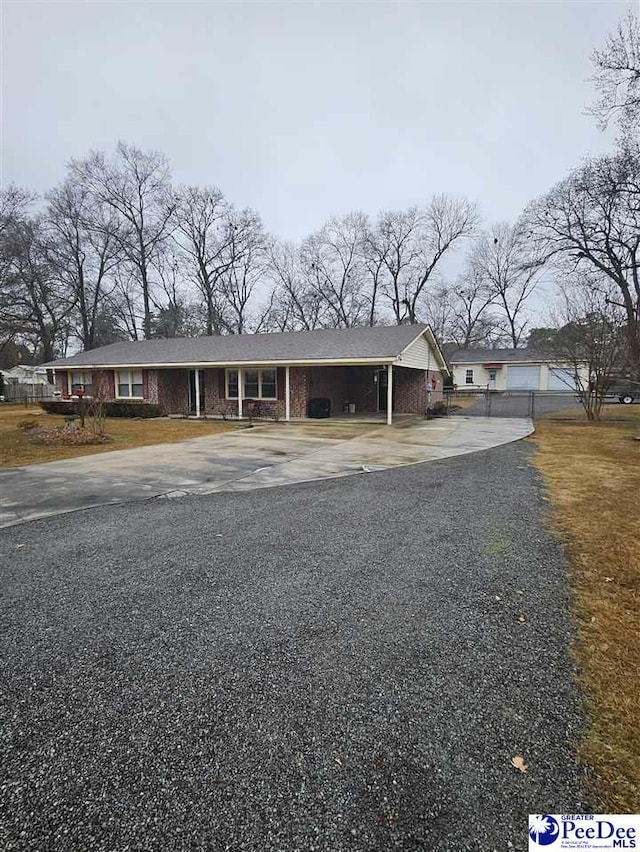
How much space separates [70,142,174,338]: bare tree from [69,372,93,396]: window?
12.5 metres

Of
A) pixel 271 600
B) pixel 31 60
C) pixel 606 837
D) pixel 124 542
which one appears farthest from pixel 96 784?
pixel 31 60

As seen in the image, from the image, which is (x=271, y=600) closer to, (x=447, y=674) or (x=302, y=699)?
(x=302, y=699)

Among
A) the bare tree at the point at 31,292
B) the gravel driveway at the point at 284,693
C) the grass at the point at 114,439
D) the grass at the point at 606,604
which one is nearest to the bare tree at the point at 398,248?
the bare tree at the point at 31,292

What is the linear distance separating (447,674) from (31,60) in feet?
62.7

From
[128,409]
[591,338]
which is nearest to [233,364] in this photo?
[128,409]

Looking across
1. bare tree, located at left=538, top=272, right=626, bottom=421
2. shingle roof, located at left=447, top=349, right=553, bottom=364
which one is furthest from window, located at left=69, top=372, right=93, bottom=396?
shingle roof, located at left=447, top=349, right=553, bottom=364

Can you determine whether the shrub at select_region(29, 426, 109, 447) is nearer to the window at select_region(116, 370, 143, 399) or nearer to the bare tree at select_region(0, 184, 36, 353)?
the window at select_region(116, 370, 143, 399)

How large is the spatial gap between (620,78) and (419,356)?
11914 mm

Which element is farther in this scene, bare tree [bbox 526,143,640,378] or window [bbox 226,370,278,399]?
window [bbox 226,370,278,399]

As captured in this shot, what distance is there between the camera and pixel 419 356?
1808cm

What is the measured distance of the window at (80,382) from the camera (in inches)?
840

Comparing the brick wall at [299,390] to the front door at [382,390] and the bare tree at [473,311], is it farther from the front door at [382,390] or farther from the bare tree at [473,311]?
the bare tree at [473,311]

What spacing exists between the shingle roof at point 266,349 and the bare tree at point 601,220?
8.40 meters

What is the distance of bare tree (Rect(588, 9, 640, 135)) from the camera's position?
48.6 ft
